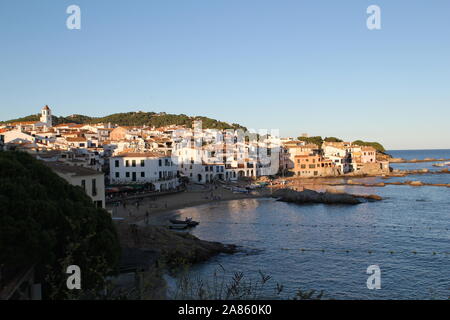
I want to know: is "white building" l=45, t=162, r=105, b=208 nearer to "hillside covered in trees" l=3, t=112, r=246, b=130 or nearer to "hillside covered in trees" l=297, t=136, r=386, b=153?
"hillside covered in trees" l=297, t=136, r=386, b=153

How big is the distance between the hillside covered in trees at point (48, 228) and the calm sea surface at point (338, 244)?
11.2 meters

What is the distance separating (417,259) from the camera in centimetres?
2791

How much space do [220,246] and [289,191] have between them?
34197mm

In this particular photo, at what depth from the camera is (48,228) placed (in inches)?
467

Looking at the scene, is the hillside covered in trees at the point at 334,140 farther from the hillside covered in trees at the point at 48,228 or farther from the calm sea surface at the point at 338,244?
the hillside covered in trees at the point at 48,228

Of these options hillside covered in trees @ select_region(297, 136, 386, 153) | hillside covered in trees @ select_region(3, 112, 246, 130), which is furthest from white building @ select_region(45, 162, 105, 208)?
hillside covered in trees @ select_region(3, 112, 246, 130)

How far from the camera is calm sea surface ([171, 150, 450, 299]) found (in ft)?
75.6

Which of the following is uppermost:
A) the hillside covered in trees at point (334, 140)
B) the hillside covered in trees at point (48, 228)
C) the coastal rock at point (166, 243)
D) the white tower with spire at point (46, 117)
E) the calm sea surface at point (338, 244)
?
the white tower with spire at point (46, 117)

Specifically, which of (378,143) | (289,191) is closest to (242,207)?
(289,191)

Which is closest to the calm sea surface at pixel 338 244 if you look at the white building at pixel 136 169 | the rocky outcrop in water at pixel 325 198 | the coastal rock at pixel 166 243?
the coastal rock at pixel 166 243

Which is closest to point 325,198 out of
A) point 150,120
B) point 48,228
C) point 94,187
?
point 94,187

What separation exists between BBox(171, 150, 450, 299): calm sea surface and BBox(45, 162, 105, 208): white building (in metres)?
8.53

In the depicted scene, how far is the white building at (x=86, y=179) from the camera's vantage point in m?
26.4
